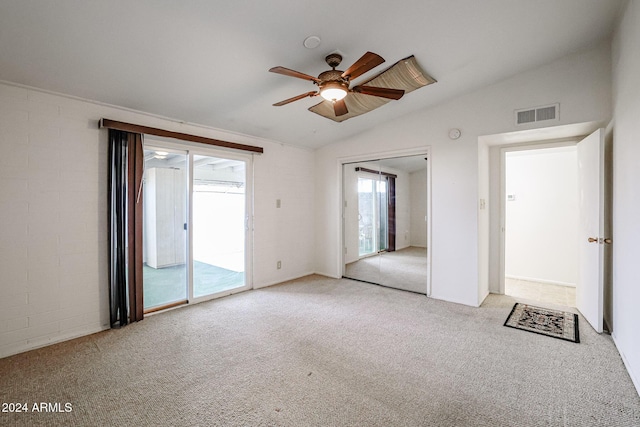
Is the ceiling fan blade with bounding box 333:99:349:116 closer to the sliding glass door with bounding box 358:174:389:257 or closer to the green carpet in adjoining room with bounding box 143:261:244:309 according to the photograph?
the sliding glass door with bounding box 358:174:389:257

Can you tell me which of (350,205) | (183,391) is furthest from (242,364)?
(350,205)

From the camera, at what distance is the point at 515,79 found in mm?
3385

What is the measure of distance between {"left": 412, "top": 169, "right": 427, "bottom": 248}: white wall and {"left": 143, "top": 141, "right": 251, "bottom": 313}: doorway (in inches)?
104

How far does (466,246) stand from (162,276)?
158 inches

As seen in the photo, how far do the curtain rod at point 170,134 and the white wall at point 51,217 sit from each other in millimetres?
135

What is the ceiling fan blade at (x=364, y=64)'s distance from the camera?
202cm

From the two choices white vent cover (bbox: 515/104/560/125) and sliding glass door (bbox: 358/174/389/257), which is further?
sliding glass door (bbox: 358/174/389/257)

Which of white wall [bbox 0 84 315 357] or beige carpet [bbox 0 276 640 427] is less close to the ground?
white wall [bbox 0 84 315 357]

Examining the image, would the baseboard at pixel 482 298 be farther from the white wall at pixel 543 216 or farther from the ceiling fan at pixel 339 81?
the ceiling fan at pixel 339 81

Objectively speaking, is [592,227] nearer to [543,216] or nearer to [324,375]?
[543,216]

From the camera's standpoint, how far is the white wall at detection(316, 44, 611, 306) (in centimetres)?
303

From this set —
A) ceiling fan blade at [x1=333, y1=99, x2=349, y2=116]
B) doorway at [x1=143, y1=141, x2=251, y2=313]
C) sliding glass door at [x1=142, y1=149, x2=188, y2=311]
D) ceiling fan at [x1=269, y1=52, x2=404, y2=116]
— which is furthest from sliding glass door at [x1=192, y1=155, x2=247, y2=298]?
ceiling fan at [x1=269, y1=52, x2=404, y2=116]

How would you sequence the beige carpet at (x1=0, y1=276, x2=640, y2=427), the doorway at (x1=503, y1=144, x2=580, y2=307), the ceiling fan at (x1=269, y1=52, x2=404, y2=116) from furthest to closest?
1. the doorway at (x1=503, y1=144, x2=580, y2=307)
2. the ceiling fan at (x1=269, y1=52, x2=404, y2=116)
3. the beige carpet at (x1=0, y1=276, x2=640, y2=427)

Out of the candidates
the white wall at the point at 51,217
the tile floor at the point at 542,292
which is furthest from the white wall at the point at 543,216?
the white wall at the point at 51,217
